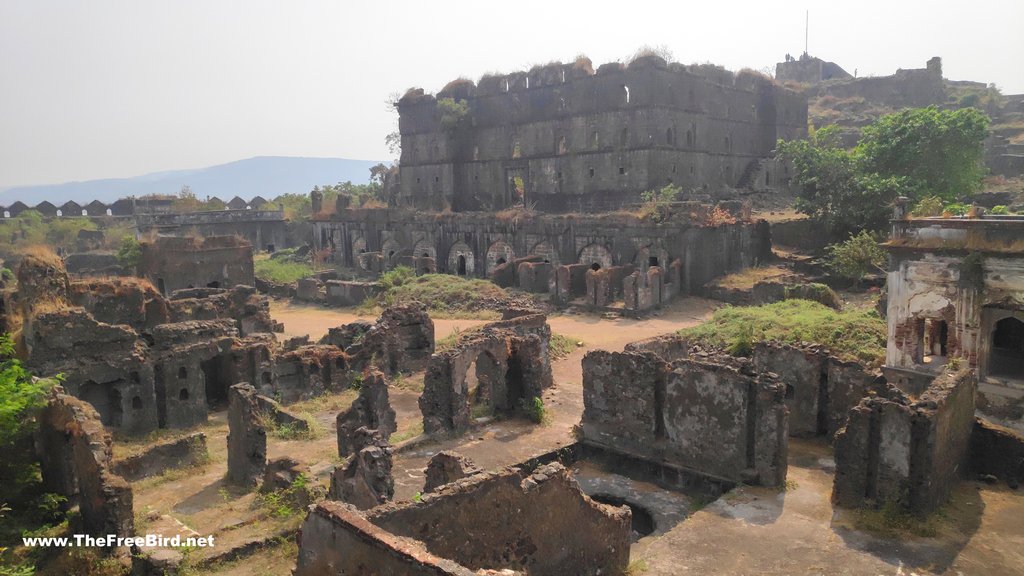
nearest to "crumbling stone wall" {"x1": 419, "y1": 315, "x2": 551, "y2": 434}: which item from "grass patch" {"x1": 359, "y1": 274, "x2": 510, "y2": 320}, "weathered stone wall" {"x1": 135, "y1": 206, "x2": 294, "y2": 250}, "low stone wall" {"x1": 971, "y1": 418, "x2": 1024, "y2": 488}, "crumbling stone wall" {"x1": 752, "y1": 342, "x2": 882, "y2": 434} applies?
"crumbling stone wall" {"x1": 752, "y1": 342, "x2": 882, "y2": 434}

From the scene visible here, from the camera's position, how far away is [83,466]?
1091 cm

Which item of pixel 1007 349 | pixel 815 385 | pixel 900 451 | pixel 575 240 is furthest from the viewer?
pixel 575 240

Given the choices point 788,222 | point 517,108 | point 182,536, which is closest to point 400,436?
point 182,536

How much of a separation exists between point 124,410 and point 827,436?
576 inches

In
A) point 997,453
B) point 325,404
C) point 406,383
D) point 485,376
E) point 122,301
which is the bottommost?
point 325,404

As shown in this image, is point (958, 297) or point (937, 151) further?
point (937, 151)

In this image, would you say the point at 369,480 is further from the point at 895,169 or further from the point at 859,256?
the point at 895,169

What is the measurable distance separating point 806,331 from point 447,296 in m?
16.4

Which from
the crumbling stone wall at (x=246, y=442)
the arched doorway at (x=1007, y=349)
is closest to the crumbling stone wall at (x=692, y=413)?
the crumbling stone wall at (x=246, y=442)

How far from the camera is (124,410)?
617 inches

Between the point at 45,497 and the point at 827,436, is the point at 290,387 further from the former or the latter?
the point at 827,436

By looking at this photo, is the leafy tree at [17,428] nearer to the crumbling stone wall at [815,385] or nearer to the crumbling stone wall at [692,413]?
the crumbling stone wall at [692,413]

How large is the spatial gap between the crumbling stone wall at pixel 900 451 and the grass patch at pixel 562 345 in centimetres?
1113

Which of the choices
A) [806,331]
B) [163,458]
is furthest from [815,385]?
[163,458]
